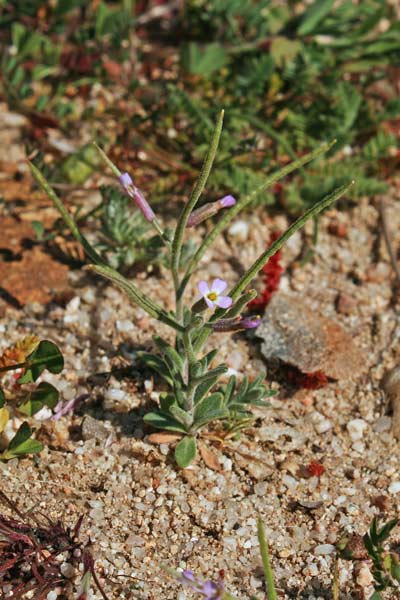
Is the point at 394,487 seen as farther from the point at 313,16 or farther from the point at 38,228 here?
the point at 313,16

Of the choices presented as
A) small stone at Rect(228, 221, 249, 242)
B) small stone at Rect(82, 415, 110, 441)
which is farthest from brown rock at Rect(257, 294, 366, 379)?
small stone at Rect(82, 415, 110, 441)

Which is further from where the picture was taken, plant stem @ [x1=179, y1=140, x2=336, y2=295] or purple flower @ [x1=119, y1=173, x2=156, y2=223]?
purple flower @ [x1=119, y1=173, x2=156, y2=223]

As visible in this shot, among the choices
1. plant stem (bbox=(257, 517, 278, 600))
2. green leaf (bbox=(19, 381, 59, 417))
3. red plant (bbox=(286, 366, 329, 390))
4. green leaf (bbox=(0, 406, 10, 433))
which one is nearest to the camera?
plant stem (bbox=(257, 517, 278, 600))

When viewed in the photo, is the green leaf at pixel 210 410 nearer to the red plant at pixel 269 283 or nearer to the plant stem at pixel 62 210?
the plant stem at pixel 62 210

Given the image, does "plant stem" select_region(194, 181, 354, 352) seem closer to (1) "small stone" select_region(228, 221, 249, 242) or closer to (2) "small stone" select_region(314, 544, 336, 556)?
(2) "small stone" select_region(314, 544, 336, 556)

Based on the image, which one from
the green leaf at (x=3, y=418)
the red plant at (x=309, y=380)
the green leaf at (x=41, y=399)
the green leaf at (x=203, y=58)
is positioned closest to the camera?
the green leaf at (x=3, y=418)

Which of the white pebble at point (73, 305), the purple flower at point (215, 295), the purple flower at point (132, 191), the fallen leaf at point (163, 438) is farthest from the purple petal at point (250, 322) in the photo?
the white pebble at point (73, 305)
